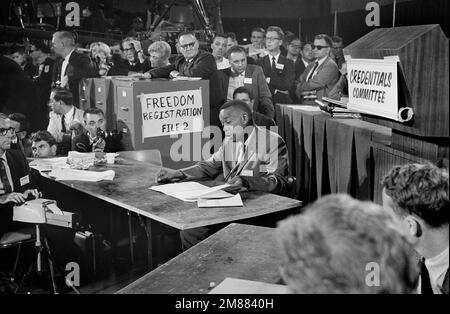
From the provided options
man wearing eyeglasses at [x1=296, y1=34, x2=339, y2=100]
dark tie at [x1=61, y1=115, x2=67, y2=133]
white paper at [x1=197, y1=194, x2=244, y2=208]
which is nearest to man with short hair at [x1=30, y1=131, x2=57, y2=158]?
dark tie at [x1=61, y1=115, x2=67, y2=133]

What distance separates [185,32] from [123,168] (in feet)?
4.14

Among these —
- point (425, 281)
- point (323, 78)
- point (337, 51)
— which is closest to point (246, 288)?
point (425, 281)

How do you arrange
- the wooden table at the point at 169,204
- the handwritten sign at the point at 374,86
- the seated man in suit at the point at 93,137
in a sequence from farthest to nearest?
the seated man in suit at the point at 93,137 → the wooden table at the point at 169,204 → the handwritten sign at the point at 374,86

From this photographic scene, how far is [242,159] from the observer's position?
9.18 ft

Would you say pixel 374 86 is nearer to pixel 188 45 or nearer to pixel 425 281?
pixel 425 281

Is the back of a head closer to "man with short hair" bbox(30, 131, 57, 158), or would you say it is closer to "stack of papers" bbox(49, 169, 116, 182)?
"stack of papers" bbox(49, 169, 116, 182)

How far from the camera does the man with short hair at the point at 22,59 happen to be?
12.8ft

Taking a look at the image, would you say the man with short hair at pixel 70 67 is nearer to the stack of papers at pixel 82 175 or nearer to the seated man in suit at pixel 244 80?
the seated man in suit at pixel 244 80

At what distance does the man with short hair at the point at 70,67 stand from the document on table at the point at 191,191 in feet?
6.32

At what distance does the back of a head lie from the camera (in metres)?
1.30

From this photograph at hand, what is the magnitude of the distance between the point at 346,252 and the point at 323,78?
118 inches

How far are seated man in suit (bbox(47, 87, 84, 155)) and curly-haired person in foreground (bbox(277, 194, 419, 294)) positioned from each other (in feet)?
10.2

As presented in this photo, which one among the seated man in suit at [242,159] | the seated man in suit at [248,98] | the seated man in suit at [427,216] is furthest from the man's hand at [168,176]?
the seated man in suit at [427,216]
